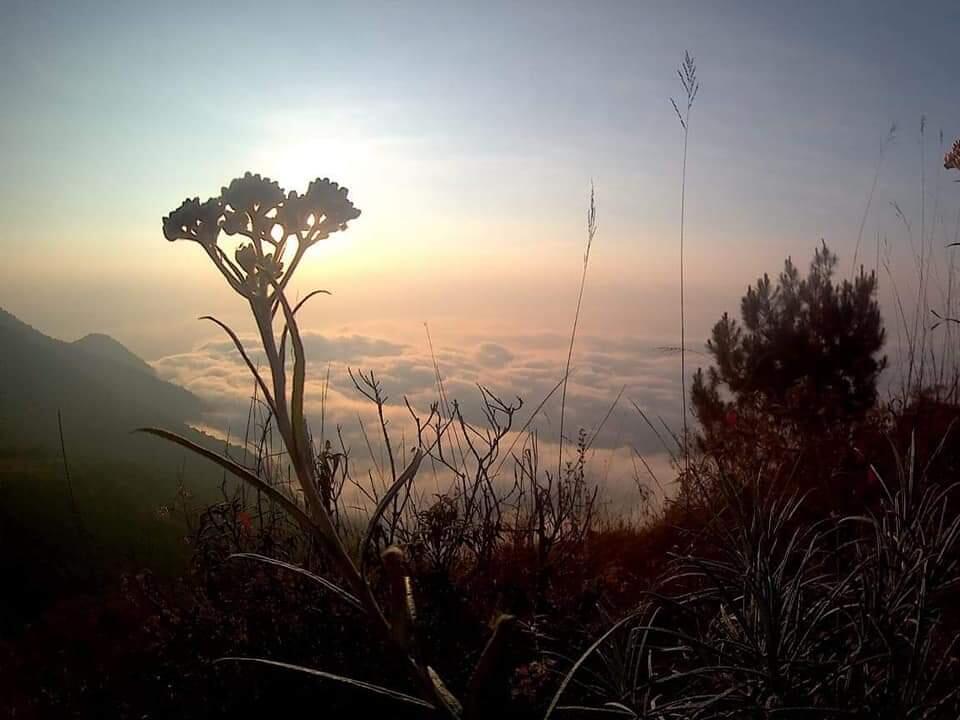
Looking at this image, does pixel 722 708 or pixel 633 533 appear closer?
pixel 722 708

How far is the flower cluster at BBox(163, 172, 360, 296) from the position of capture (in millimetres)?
1354

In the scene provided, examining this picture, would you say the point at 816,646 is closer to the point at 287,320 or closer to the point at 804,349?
the point at 287,320

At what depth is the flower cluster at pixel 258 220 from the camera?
4.44ft

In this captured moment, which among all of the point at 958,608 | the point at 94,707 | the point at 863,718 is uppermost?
the point at 863,718

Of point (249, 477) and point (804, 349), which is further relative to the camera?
point (804, 349)

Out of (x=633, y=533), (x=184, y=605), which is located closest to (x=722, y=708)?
(x=184, y=605)

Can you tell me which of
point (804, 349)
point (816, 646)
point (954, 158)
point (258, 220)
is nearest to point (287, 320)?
point (258, 220)

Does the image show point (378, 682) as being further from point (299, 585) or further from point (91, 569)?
point (91, 569)

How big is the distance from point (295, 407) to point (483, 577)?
1781 mm

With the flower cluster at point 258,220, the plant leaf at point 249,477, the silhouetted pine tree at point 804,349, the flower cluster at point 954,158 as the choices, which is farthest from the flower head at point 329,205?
the silhouetted pine tree at point 804,349

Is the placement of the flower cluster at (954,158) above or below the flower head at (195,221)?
above

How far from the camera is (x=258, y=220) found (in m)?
1.38

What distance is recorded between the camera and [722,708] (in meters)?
1.44

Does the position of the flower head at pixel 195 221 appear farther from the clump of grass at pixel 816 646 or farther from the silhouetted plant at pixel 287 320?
the clump of grass at pixel 816 646
